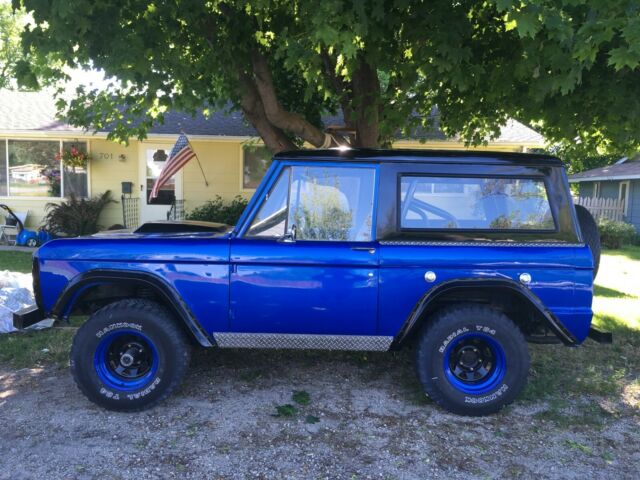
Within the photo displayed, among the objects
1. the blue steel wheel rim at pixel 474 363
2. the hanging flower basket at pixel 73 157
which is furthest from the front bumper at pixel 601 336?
the hanging flower basket at pixel 73 157

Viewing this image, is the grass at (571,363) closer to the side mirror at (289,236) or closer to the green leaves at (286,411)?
the green leaves at (286,411)

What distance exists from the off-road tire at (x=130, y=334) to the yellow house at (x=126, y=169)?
9.37 metres

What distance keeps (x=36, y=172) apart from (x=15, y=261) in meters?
4.20

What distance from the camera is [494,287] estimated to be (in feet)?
12.3

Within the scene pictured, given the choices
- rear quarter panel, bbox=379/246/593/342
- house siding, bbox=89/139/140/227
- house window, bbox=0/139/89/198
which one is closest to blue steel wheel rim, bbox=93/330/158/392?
rear quarter panel, bbox=379/246/593/342

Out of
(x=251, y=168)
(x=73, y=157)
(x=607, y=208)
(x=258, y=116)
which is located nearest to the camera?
(x=258, y=116)

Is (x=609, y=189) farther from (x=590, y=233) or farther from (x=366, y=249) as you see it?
(x=366, y=249)

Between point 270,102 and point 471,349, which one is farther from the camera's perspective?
point 270,102

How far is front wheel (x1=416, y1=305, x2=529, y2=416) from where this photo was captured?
376 cm

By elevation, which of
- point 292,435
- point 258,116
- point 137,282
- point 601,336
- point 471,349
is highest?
point 258,116

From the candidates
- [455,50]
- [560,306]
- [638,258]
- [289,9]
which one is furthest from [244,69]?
[638,258]

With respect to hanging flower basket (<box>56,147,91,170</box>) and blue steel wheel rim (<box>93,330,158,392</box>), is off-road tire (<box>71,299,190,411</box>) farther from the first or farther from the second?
hanging flower basket (<box>56,147,91,170</box>)

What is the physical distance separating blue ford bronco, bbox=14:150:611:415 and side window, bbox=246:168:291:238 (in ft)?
0.04

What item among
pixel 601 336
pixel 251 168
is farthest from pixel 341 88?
pixel 251 168
